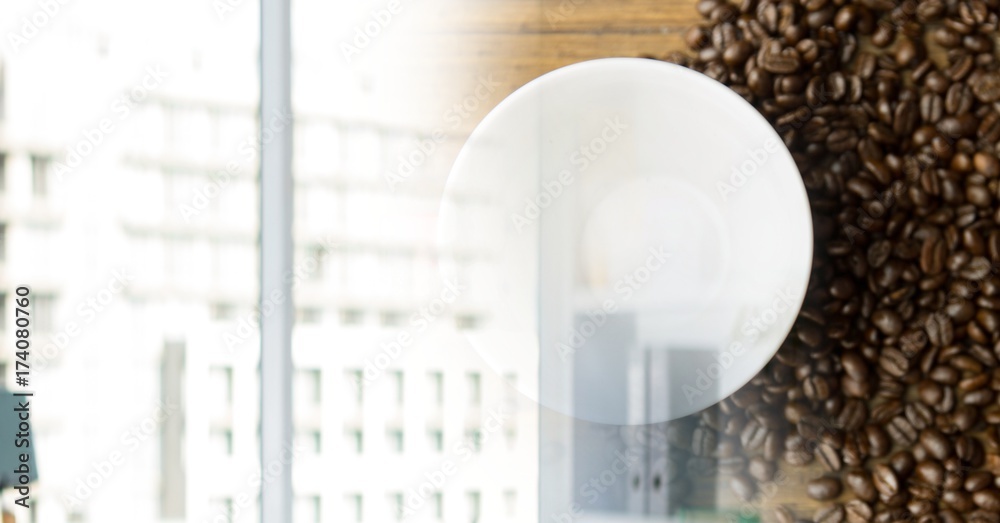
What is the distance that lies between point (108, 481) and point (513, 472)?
1.56 ft

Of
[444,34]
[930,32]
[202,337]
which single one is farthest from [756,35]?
[202,337]

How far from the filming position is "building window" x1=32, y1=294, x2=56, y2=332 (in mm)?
965

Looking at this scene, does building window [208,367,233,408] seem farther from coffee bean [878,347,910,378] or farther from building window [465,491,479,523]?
coffee bean [878,347,910,378]

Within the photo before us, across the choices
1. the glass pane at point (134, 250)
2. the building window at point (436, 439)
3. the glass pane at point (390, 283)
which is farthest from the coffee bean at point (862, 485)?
the glass pane at point (134, 250)

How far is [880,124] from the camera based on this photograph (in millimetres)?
893

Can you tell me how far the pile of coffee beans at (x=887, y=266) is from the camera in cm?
88

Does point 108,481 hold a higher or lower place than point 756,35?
lower

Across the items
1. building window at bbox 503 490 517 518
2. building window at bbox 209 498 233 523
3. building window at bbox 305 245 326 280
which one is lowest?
building window at bbox 209 498 233 523

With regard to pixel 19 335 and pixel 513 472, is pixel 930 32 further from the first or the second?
pixel 19 335

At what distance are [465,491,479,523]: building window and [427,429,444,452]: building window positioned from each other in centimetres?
6

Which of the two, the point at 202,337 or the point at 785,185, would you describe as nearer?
the point at 785,185

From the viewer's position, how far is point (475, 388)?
980mm

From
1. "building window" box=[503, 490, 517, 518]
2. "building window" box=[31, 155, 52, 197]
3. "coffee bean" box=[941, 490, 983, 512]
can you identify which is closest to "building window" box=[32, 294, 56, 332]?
"building window" box=[31, 155, 52, 197]

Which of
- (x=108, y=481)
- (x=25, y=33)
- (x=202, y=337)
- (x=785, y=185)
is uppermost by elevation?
(x=25, y=33)
